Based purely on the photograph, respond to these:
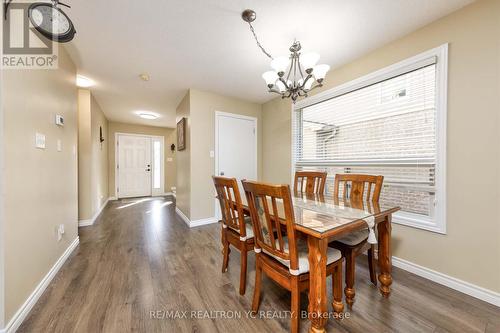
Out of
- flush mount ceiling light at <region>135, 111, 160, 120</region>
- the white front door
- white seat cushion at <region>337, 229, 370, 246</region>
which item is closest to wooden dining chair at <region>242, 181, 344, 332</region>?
white seat cushion at <region>337, 229, 370, 246</region>

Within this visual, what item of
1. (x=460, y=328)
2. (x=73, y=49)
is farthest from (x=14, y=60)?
(x=460, y=328)

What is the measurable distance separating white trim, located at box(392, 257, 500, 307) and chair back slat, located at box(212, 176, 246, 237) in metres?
1.73

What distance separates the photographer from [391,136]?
6.68 ft

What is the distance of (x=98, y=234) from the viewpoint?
2.81m

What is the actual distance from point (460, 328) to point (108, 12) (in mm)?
3533

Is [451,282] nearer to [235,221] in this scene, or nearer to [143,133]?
[235,221]

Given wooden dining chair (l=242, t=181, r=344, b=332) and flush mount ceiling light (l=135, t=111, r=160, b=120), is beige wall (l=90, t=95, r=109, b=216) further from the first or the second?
wooden dining chair (l=242, t=181, r=344, b=332)

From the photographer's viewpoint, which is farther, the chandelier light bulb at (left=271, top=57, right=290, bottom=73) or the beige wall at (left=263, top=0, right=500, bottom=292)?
the chandelier light bulb at (left=271, top=57, right=290, bottom=73)

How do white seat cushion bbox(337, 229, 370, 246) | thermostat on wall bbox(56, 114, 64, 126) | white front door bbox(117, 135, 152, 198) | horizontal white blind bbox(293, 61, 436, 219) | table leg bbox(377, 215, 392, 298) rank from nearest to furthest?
white seat cushion bbox(337, 229, 370, 246)
table leg bbox(377, 215, 392, 298)
horizontal white blind bbox(293, 61, 436, 219)
thermostat on wall bbox(56, 114, 64, 126)
white front door bbox(117, 135, 152, 198)

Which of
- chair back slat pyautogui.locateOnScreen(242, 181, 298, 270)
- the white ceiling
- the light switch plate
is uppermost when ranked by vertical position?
the white ceiling

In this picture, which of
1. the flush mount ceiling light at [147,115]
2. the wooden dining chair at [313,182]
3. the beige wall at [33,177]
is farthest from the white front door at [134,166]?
the wooden dining chair at [313,182]

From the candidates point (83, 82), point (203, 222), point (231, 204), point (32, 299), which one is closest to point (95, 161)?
point (83, 82)

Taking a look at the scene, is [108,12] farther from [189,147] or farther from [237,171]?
[237,171]

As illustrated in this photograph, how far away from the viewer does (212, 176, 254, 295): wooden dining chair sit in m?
1.46
